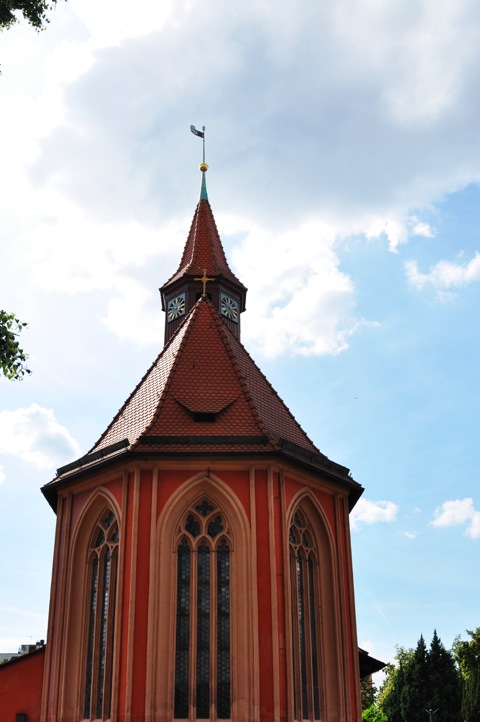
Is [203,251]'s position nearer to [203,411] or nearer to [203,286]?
[203,286]

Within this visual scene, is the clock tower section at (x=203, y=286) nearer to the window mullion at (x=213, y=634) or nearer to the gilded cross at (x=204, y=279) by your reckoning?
the gilded cross at (x=204, y=279)

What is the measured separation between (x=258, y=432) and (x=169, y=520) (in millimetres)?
3002

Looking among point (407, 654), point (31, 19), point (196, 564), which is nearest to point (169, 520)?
point (196, 564)

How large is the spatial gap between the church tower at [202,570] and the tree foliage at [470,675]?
84.1ft

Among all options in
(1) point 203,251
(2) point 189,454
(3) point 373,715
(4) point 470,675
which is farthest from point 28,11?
(3) point 373,715

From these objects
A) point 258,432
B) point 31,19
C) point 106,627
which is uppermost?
point 31,19

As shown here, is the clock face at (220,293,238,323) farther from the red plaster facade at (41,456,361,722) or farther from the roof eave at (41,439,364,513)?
the red plaster facade at (41,456,361,722)

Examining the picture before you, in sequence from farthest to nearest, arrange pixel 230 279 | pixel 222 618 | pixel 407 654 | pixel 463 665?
pixel 407 654, pixel 463 665, pixel 230 279, pixel 222 618

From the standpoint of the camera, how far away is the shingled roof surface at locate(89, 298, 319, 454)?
17.8 metres

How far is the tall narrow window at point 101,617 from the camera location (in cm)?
1650

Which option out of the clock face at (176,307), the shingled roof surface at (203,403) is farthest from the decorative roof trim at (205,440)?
the clock face at (176,307)

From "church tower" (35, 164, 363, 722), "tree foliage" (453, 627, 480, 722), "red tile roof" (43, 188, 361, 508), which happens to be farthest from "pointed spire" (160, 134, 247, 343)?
"tree foliage" (453, 627, 480, 722)

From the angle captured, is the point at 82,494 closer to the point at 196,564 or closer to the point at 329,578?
the point at 196,564

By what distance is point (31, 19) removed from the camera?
11961 mm
